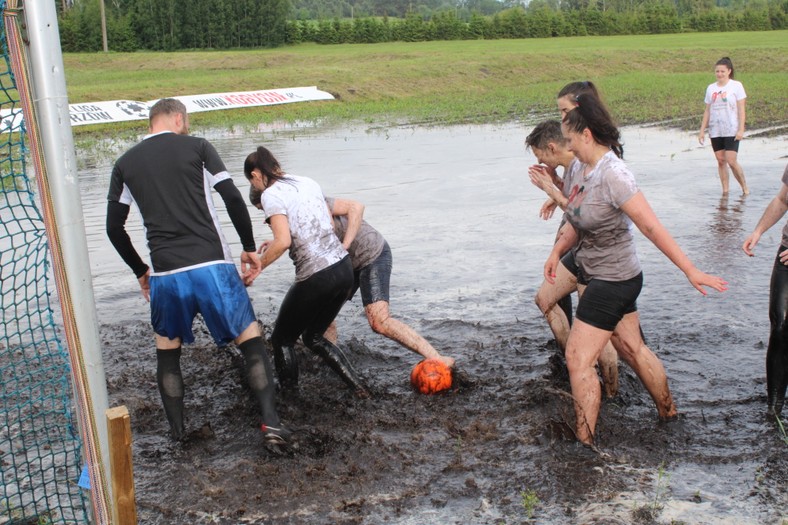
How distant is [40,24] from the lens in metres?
3.52

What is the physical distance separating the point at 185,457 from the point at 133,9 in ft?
220

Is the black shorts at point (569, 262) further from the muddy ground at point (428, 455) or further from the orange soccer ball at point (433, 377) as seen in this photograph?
the orange soccer ball at point (433, 377)

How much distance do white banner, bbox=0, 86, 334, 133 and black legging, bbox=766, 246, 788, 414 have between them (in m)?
20.2

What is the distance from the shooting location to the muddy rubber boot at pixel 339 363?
6.12 m

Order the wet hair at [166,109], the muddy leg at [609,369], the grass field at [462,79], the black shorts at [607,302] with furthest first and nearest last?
the grass field at [462,79], the muddy leg at [609,369], the wet hair at [166,109], the black shorts at [607,302]

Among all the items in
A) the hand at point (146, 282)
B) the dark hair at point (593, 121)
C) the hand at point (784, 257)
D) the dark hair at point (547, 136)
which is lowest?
the hand at point (146, 282)

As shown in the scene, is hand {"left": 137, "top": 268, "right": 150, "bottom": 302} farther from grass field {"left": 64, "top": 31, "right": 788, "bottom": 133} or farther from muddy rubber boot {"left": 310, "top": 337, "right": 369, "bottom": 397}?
grass field {"left": 64, "top": 31, "right": 788, "bottom": 133}

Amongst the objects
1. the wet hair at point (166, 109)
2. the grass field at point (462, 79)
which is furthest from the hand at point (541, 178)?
the grass field at point (462, 79)

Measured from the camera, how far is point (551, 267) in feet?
18.6

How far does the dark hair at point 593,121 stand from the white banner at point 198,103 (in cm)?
1994

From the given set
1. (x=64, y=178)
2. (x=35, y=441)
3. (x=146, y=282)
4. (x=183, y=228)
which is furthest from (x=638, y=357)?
(x=35, y=441)

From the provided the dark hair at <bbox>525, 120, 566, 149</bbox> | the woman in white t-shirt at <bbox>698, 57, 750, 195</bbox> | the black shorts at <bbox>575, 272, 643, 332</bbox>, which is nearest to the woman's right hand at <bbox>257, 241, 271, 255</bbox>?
the dark hair at <bbox>525, 120, 566, 149</bbox>

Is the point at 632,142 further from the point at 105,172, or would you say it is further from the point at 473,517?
the point at 473,517

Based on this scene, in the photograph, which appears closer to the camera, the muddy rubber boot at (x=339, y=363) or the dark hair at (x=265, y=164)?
the dark hair at (x=265, y=164)
